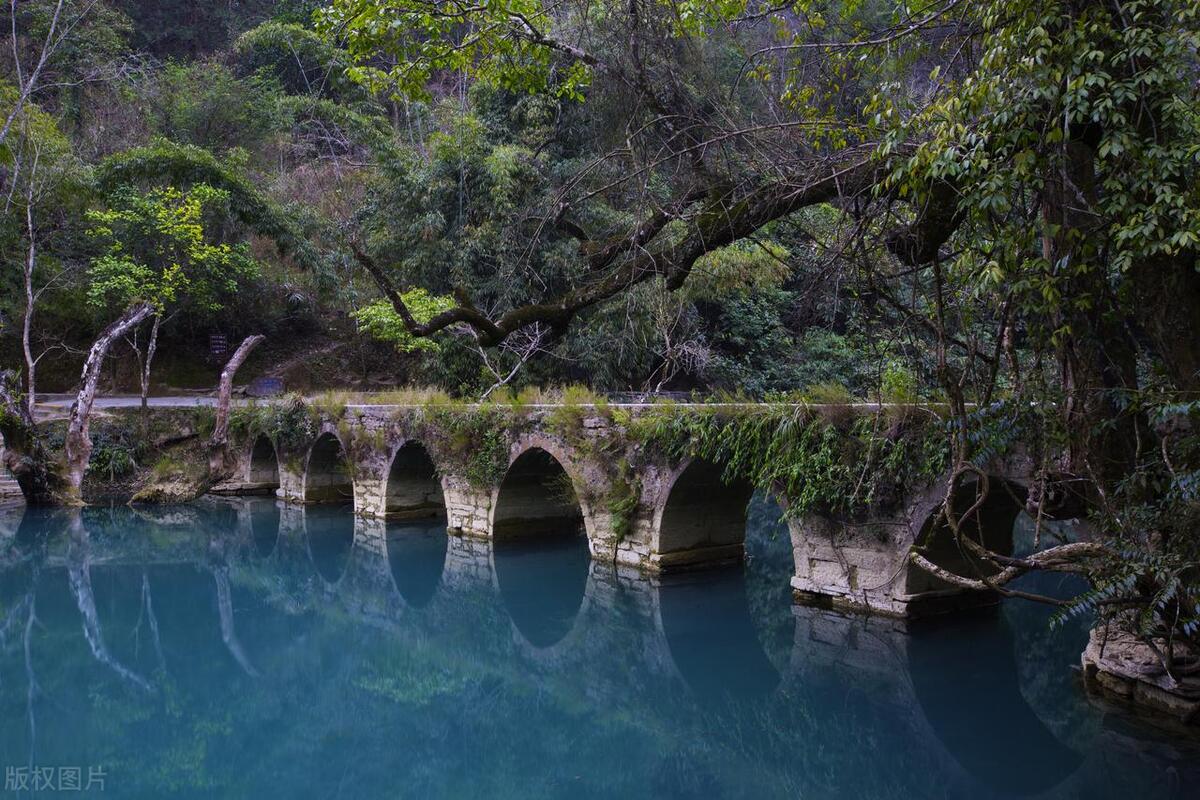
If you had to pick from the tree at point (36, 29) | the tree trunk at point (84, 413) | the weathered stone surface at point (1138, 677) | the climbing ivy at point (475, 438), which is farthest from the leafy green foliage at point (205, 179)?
the weathered stone surface at point (1138, 677)

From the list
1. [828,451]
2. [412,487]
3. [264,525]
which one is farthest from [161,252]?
[828,451]

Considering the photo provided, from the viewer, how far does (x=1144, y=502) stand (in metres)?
5.46

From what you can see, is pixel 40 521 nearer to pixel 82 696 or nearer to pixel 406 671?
pixel 82 696

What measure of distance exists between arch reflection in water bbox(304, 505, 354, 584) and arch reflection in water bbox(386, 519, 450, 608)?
27.1 inches

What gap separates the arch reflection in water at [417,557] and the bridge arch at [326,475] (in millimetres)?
2856

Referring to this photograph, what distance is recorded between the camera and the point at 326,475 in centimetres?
1884

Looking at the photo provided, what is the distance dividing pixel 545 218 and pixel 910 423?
4188 millimetres

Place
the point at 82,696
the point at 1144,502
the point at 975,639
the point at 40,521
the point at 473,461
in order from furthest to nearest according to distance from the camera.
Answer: the point at 40,521, the point at 473,461, the point at 975,639, the point at 82,696, the point at 1144,502

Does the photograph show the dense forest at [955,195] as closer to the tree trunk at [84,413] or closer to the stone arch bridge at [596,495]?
the stone arch bridge at [596,495]

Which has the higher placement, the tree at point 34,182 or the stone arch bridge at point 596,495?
the tree at point 34,182

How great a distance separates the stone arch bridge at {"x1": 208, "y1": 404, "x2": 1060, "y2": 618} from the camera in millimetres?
9000

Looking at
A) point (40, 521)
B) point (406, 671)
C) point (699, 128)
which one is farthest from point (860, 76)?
point (40, 521)

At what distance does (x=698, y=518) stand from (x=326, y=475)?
9719 mm

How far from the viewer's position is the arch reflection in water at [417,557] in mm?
12234
